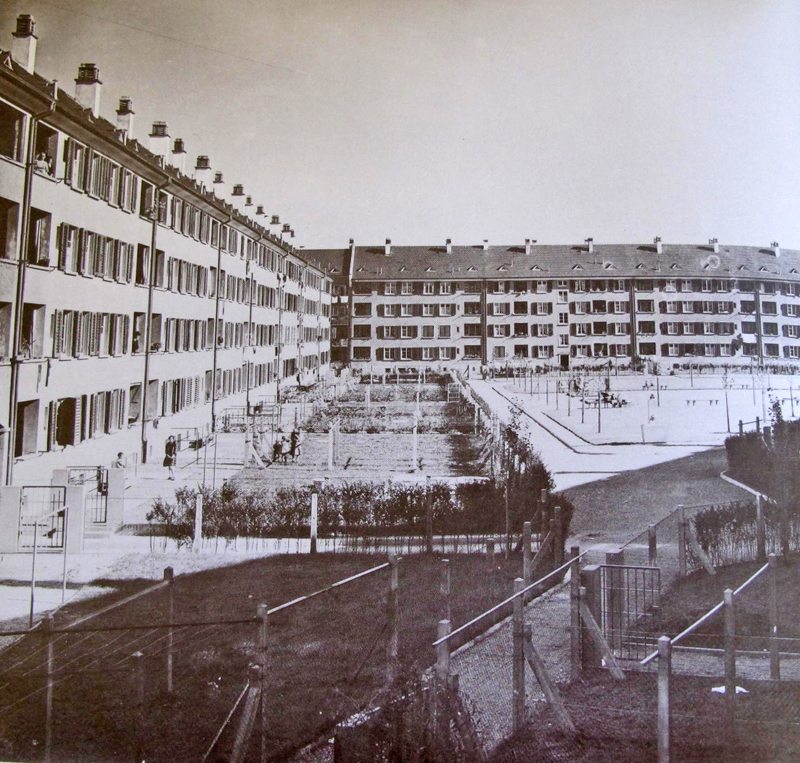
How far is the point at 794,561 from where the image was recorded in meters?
5.76

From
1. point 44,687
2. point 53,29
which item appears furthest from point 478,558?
point 53,29

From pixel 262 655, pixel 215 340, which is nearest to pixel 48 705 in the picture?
pixel 262 655

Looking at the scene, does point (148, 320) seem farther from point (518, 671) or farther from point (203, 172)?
point (518, 671)

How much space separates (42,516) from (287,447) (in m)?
2.86

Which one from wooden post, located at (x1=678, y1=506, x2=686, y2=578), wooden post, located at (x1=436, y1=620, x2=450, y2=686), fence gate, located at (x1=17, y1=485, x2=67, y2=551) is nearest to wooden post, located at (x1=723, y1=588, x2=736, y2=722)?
wooden post, located at (x1=436, y1=620, x2=450, y2=686)

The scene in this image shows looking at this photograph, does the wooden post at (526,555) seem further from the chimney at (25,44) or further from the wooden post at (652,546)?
the chimney at (25,44)

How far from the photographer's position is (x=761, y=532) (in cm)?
597

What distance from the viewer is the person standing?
6590 mm

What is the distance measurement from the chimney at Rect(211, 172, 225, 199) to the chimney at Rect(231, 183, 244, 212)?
129mm

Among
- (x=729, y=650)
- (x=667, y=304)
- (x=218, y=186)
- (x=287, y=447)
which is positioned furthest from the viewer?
(x=667, y=304)

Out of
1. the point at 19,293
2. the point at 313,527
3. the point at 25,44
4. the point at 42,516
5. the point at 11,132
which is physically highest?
the point at 25,44

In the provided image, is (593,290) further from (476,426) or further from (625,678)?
(625,678)

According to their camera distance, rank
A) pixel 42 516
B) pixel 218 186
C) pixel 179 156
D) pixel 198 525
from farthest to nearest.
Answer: pixel 218 186 < pixel 179 156 < pixel 198 525 < pixel 42 516

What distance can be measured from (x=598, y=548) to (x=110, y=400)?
507 cm
